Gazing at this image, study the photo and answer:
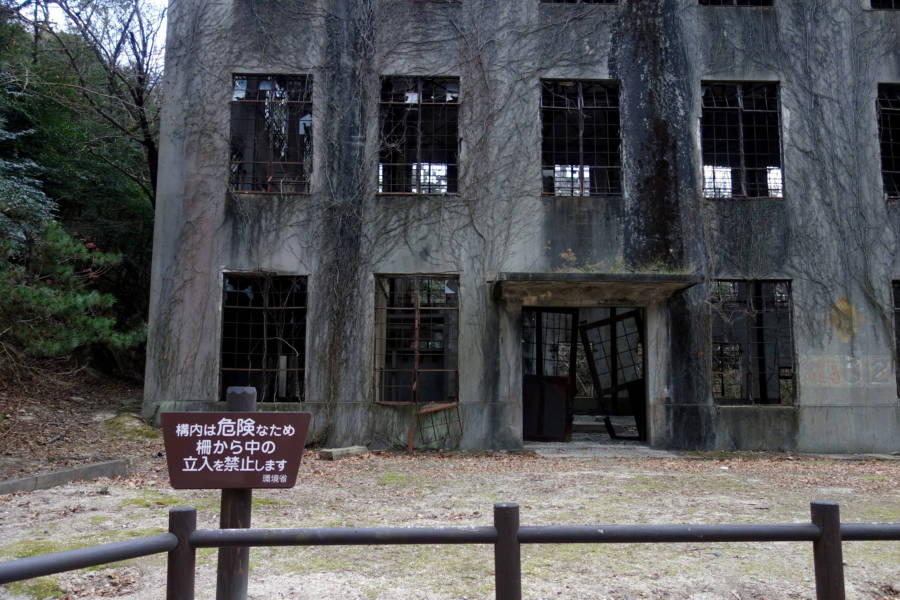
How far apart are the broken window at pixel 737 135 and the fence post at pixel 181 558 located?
1151cm

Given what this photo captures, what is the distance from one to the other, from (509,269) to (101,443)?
7.21 metres

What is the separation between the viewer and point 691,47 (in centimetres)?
1265

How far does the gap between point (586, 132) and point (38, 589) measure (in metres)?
12.4

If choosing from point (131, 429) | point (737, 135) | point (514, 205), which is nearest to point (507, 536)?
point (514, 205)

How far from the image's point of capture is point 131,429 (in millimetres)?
11484

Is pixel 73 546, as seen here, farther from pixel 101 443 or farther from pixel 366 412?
pixel 366 412

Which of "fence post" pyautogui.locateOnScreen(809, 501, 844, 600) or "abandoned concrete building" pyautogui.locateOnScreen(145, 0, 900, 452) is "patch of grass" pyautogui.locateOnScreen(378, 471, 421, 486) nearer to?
"abandoned concrete building" pyautogui.locateOnScreen(145, 0, 900, 452)

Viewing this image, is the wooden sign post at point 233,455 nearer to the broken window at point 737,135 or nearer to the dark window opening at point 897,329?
the broken window at point 737,135

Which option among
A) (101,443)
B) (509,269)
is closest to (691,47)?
(509,269)

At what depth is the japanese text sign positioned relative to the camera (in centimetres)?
358

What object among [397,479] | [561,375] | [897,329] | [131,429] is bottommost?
[397,479]

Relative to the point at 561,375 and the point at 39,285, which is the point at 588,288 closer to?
the point at 561,375

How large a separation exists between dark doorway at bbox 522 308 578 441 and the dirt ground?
2.02 metres

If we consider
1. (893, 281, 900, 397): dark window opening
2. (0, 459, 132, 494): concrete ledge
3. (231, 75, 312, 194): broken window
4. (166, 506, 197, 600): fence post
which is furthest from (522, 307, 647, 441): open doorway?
(166, 506, 197, 600): fence post
